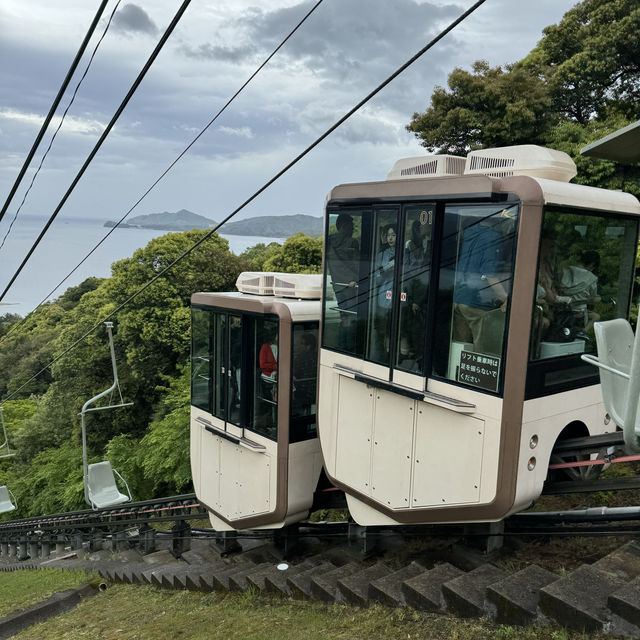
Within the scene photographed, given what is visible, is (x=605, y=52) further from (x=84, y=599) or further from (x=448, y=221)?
(x=84, y=599)

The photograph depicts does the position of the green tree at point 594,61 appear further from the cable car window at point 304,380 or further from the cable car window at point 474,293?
the cable car window at point 474,293

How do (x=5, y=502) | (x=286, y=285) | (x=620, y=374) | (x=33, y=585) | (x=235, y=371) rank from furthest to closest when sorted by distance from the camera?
1. (x=5, y=502)
2. (x=33, y=585)
3. (x=235, y=371)
4. (x=286, y=285)
5. (x=620, y=374)

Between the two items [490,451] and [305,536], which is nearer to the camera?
[490,451]

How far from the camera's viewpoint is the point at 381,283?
19.2 ft

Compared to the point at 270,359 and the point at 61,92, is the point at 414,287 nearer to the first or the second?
the point at 270,359

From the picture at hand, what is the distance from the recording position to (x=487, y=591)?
4.65 meters

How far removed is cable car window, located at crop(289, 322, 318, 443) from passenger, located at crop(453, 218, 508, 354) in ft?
7.72

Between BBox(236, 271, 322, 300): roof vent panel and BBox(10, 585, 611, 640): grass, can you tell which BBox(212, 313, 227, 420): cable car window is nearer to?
BBox(236, 271, 322, 300): roof vent panel

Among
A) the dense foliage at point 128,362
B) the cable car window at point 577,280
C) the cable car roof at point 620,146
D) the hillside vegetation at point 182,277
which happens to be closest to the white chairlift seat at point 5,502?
the hillside vegetation at point 182,277

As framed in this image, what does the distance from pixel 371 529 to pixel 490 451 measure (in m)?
2.75

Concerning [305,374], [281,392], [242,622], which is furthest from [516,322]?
[242,622]

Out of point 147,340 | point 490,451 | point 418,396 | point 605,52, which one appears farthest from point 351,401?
point 147,340

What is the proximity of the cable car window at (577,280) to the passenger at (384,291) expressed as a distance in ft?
4.59

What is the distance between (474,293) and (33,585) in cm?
1047
